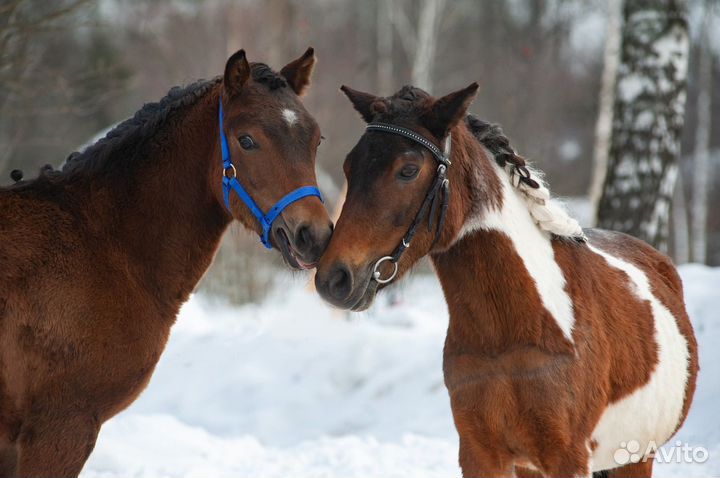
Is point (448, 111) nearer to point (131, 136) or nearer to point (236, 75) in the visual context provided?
point (236, 75)

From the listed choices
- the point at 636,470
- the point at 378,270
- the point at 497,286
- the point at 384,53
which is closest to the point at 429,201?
the point at 378,270

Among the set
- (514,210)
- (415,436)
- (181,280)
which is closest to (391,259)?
(514,210)

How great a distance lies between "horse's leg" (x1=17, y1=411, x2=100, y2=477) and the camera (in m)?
3.08

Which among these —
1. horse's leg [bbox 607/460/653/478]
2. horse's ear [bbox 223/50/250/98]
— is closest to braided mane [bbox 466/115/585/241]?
horse's ear [bbox 223/50/250/98]

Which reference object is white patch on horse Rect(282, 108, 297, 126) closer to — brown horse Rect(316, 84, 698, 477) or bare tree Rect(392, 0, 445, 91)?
brown horse Rect(316, 84, 698, 477)

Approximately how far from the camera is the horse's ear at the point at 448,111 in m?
3.07

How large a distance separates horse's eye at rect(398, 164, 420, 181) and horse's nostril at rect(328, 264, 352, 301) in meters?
0.46

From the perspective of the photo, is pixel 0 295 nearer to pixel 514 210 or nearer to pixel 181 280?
pixel 181 280

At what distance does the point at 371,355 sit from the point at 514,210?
191 inches

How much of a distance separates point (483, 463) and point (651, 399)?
0.94 metres

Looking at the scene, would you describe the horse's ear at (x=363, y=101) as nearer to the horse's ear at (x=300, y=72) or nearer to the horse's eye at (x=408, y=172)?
the horse's eye at (x=408, y=172)

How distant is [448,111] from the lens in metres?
3.12

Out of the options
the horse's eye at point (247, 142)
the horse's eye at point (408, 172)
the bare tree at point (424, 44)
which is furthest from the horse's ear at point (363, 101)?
the bare tree at point (424, 44)

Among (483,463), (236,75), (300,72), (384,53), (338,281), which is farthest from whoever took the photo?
(384,53)
